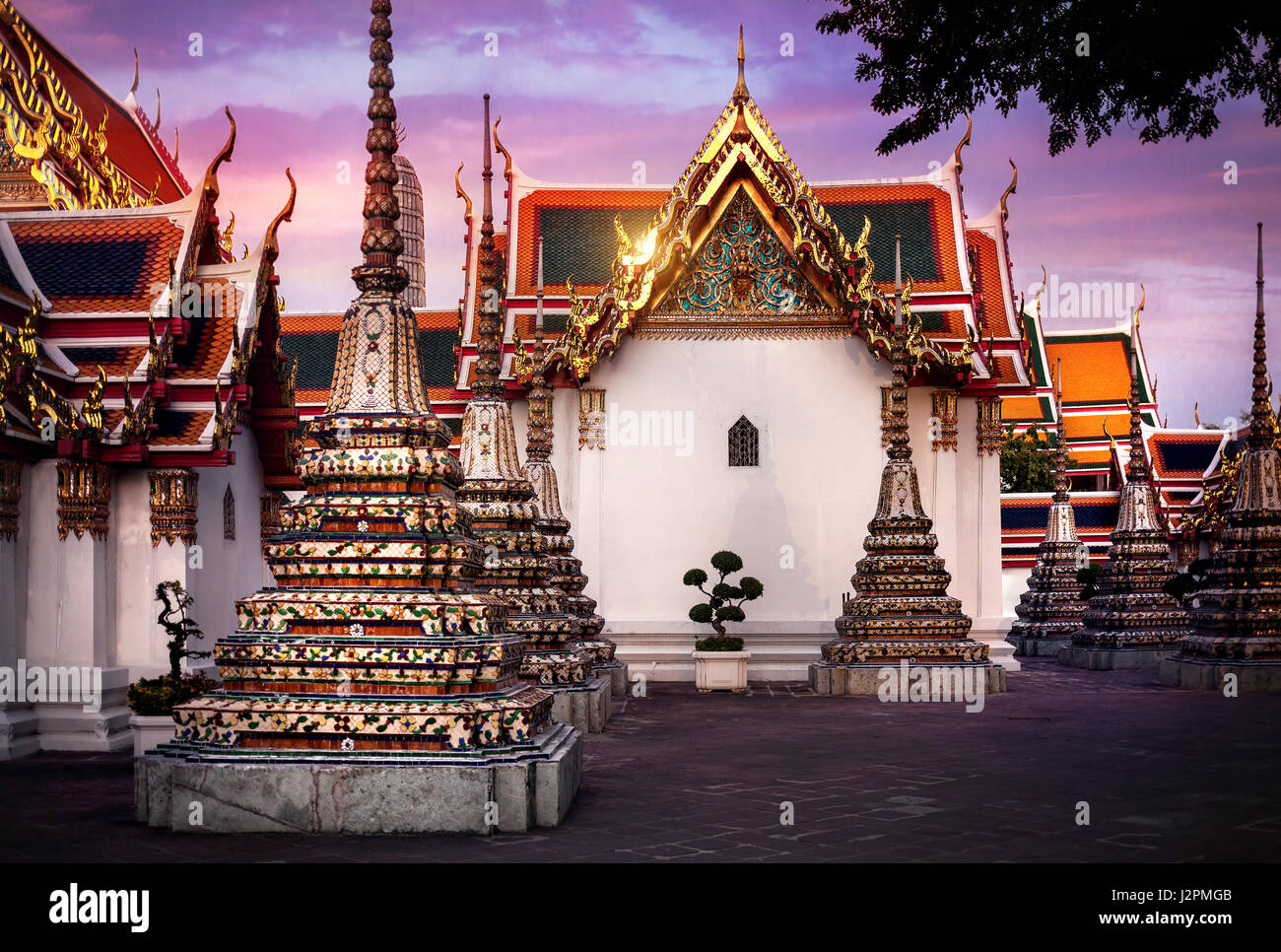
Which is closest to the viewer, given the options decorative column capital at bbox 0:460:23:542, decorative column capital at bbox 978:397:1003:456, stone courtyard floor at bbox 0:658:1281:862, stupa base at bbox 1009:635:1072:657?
stone courtyard floor at bbox 0:658:1281:862

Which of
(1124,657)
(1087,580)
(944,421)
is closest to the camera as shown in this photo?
(944,421)

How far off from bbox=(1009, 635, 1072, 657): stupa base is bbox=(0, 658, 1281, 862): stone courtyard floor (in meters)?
14.4

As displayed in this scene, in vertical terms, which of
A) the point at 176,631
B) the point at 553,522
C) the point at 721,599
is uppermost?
the point at 553,522

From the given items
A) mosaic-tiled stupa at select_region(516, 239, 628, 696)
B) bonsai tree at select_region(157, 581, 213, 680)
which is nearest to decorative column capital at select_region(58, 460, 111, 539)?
bonsai tree at select_region(157, 581, 213, 680)

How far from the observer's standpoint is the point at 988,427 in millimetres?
22938

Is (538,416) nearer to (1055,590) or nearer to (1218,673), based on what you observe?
(1218,673)

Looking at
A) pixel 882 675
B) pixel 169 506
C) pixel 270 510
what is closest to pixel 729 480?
pixel 882 675

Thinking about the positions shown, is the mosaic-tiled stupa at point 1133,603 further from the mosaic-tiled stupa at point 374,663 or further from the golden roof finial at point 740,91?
the mosaic-tiled stupa at point 374,663

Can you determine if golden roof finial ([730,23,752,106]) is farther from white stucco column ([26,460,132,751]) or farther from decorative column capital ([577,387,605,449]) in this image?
white stucco column ([26,460,132,751])

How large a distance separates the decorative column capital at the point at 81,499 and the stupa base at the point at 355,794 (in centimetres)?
587

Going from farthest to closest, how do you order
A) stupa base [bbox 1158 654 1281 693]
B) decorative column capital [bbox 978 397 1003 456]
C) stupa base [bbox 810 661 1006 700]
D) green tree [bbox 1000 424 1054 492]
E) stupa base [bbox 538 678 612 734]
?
green tree [bbox 1000 424 1054 492]
decorative column capital [bbox 978 397 1003 456]
stupa base [bbox 810 661 1006 700]
stupa base [bbox 1158 654 1281 693]
stupa base [bbox 538 678 612 734]

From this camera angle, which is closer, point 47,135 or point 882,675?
point 47,135

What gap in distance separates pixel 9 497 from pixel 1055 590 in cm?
2347

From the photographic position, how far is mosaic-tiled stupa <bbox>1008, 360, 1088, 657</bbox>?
3045 cm
